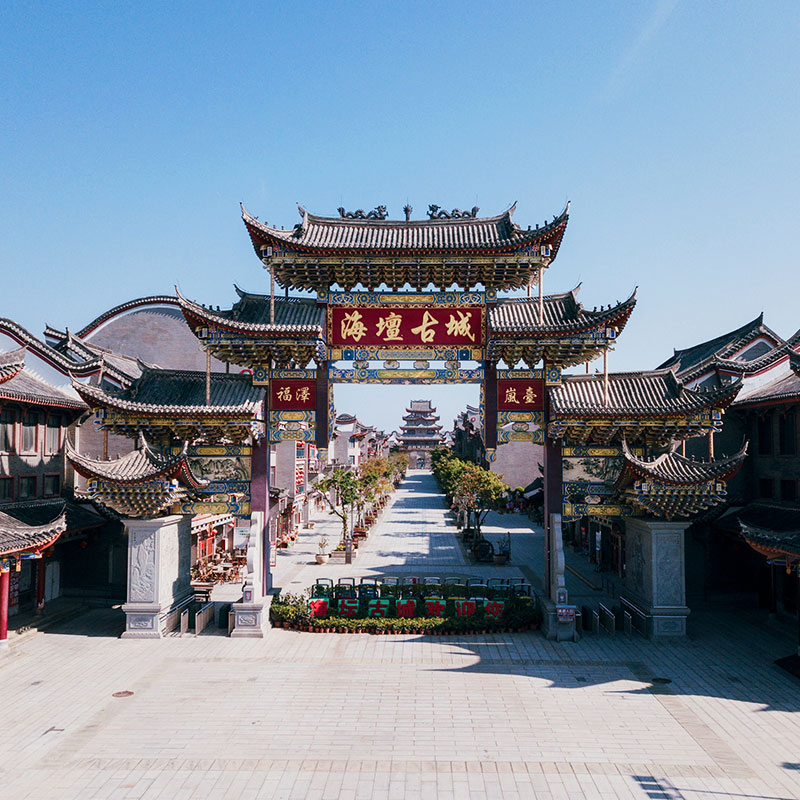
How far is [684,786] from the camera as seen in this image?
10.4 m

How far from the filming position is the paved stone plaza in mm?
10586

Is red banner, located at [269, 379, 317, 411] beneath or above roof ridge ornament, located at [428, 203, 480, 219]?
beneath

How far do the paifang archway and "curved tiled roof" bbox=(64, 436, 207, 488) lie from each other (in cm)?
70

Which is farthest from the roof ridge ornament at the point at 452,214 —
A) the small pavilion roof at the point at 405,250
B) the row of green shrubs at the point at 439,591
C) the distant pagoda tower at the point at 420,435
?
the distant pagoda tower at the point at 420,435

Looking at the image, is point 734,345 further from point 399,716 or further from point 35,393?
point 35,393

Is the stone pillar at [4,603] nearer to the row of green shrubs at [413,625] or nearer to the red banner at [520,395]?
the row of green shrubs at [413,625]

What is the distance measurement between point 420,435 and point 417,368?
11064 centimetres

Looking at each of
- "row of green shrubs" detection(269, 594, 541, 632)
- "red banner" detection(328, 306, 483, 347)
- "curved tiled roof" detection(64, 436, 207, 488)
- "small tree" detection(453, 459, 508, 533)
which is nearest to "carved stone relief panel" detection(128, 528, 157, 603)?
"curved tiled roof" detection(64, 436, 207, 488)

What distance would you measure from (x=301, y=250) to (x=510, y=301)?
23.3ft

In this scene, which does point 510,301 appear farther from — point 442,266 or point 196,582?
point 196,582

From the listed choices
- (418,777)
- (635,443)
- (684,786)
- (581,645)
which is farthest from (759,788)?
(635,443)

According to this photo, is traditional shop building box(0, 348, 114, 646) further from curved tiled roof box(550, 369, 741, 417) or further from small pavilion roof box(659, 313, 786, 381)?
small pavilion roof box(659, 313, 786, 381)

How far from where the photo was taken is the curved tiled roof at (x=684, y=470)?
58.4 ft

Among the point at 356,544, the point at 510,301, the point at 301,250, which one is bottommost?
the point at 356,544
